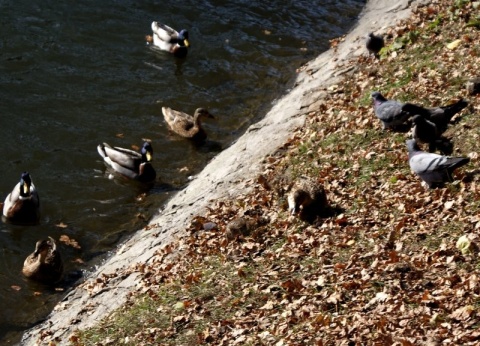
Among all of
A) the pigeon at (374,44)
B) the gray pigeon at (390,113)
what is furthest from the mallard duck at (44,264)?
the pigeon at (374,44)

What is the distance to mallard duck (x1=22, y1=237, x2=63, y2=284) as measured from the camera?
606 inches

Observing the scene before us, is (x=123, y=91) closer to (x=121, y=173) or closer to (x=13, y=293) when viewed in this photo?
(x=121, y=173)

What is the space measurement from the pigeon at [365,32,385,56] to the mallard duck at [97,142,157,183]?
6.69 m

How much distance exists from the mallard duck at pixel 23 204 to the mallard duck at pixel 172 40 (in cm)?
847

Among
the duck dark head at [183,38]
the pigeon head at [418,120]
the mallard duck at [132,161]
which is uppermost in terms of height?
the pigeon head at [418,120]

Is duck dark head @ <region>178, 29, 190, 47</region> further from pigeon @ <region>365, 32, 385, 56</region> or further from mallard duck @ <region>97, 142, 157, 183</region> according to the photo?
pigeon @ <region>365, 32, 385, 56</region>

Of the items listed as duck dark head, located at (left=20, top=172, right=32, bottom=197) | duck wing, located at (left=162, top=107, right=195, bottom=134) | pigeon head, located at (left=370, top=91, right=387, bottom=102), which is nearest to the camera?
pigeon head, located at (left=370, top=91, right=387, bottom=102)

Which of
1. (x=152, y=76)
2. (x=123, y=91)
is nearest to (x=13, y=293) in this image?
(x=123, y=91)

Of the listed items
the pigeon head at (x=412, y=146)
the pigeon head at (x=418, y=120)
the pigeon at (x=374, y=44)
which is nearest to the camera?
the pigeon head at (x=412, y=146)

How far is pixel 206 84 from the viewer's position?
78.1 feet

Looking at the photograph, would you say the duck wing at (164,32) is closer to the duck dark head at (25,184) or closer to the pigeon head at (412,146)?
the duck dark head at (25,184)

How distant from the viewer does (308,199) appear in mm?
13336

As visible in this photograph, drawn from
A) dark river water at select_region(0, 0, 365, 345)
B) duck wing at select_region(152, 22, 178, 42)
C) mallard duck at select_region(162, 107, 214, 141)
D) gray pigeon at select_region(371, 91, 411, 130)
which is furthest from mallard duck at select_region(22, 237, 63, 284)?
duck wing at select_region(152, 22, 178, 42)

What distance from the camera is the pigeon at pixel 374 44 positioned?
66.9ft
